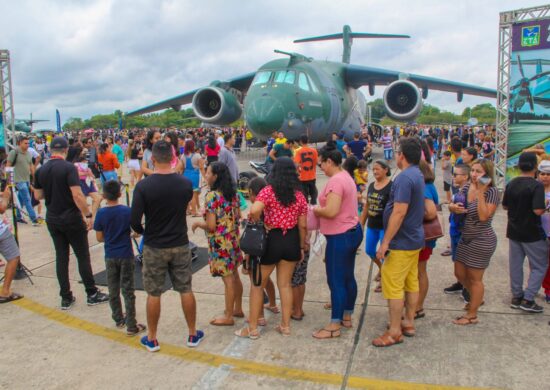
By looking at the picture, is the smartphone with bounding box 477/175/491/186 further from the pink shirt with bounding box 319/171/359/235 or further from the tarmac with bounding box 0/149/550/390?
the tarmac with bounding box 0/149/550/390

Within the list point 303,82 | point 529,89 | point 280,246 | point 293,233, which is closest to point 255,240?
point 280,246

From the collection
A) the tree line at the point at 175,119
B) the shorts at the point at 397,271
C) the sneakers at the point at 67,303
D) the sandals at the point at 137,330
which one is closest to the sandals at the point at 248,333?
the sandals at the point at 137,330

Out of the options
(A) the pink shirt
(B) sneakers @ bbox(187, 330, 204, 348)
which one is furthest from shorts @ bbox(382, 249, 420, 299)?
(B) sneakers @ bbox(187, 330, 204, 348)

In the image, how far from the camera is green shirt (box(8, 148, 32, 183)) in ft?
27.5

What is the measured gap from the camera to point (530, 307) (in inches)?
171

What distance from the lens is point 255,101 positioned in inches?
556

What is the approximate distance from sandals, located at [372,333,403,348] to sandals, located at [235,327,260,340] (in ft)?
3.44

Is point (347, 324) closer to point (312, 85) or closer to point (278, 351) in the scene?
point (278, 351)

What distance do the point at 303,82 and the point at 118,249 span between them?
464 inches

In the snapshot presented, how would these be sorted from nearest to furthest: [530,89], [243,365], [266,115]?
[243,365]
[530,89]
[266,115]

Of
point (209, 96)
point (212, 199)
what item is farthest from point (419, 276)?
point (209, 96)

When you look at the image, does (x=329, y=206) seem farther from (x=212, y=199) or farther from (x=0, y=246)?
(x=0, y=246)

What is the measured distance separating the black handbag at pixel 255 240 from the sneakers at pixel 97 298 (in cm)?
215

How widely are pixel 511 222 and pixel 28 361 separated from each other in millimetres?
4779
